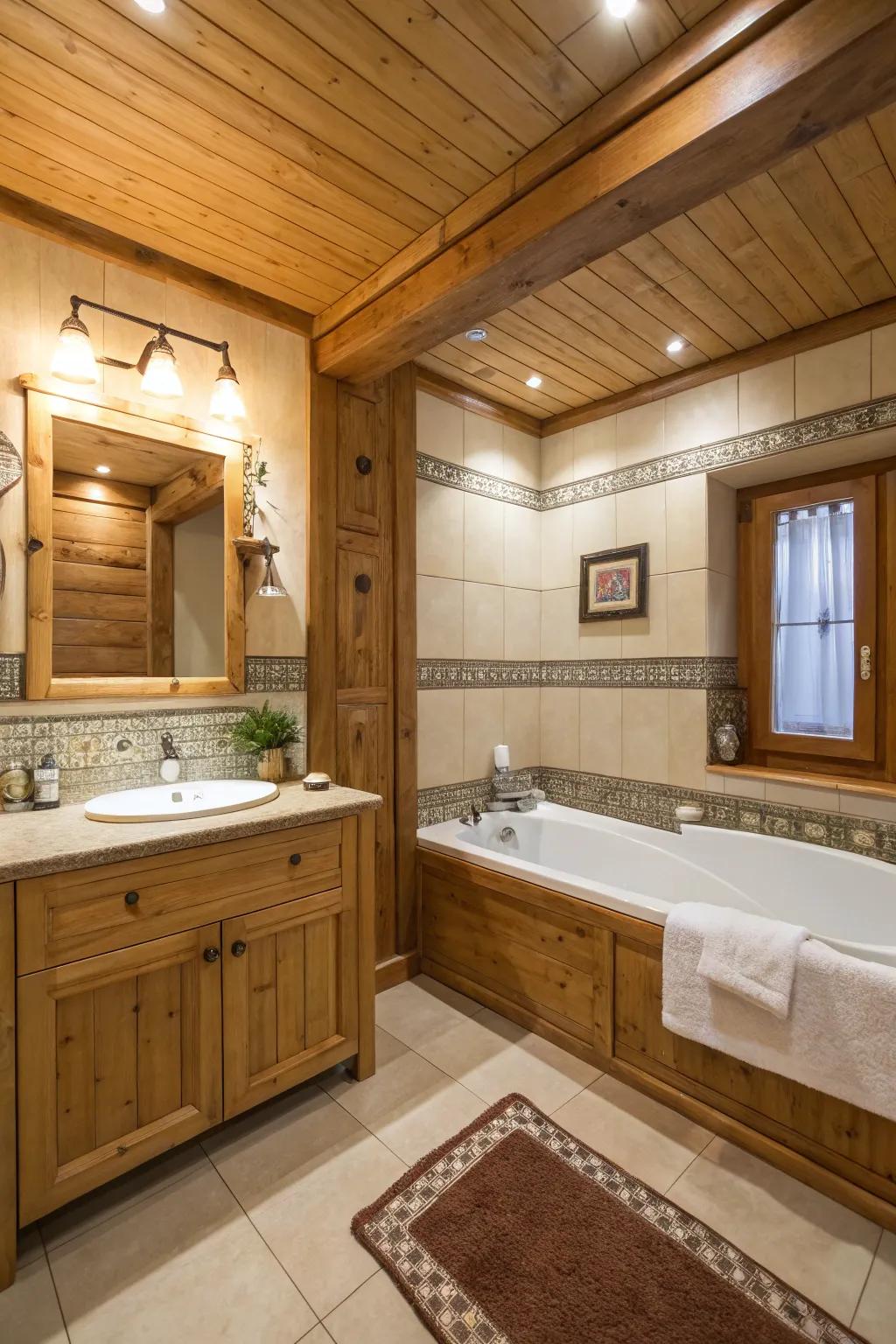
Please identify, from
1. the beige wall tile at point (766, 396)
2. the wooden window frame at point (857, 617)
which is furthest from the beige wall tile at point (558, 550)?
the beige wall tile at point (766, 396)

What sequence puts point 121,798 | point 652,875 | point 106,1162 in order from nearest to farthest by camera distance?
point 106,1162 < point 121,798 < point 652,875

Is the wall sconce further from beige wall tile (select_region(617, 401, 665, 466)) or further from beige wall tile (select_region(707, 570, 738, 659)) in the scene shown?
beige wall tile (select_region(707, 570, 738, 659))

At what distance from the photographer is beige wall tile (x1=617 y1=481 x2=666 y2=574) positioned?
287cm

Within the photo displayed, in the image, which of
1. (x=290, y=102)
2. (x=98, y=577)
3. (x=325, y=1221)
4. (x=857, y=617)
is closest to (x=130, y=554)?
(x=98, y=577)

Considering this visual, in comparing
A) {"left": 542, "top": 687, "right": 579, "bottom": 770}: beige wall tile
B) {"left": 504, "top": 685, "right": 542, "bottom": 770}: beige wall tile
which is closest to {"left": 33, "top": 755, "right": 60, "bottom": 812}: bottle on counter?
{"left": 504, "top": 685, "right": 542, "bottom": 770}: beige wall tile

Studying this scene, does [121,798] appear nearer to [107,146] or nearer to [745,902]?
[107,146]

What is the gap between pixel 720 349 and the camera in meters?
2.58

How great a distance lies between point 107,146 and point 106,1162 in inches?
97.2

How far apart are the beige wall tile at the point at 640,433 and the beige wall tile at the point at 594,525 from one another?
0.68ft

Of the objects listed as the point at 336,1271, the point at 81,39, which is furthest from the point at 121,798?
the point at 81,39

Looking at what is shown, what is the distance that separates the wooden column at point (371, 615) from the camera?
2381mm

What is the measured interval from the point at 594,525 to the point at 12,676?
2512 millimetres

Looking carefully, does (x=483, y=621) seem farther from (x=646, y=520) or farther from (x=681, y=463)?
(x=681, y=463)

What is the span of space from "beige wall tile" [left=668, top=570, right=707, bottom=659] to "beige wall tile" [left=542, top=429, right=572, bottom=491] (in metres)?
0.85
